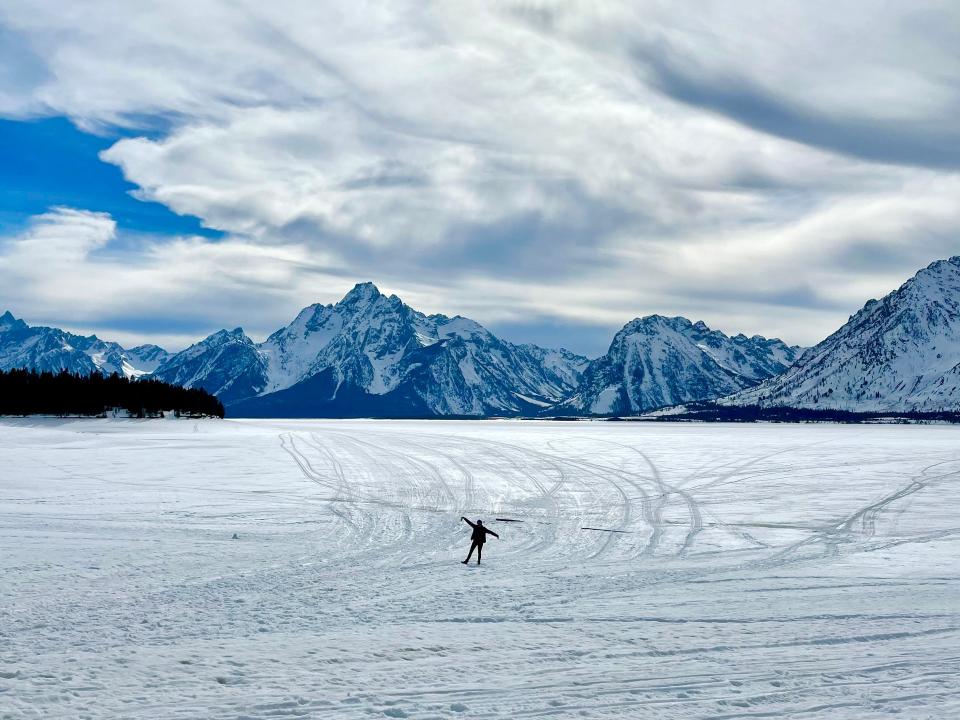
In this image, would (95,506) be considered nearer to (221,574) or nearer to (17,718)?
(221,574)

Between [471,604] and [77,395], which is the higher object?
[77,395]

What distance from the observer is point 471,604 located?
15906 millimetres

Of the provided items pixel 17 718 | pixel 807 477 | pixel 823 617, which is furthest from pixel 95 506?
pixel 807 477

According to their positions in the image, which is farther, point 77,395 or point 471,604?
point 77,395

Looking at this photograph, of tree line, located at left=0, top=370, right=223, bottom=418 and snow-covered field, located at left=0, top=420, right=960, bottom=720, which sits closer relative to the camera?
snow-covered field, located at left=0, top=420, right=960, bottom=720

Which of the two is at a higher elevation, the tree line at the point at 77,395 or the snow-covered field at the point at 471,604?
the tree line at the point at 77,395

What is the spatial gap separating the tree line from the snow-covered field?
83528 mm

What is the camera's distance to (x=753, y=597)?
16.6 meters

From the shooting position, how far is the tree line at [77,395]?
11006 centimetres

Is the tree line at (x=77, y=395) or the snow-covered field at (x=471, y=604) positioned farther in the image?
the tree line at (x=77, y=395)

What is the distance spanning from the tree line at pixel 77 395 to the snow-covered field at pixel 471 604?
8353cm

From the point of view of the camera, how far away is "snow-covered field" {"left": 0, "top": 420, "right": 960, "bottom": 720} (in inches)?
427

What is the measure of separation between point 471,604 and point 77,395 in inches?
4395

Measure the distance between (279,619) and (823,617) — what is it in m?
10.5
